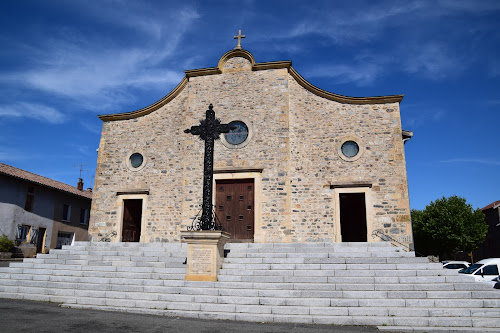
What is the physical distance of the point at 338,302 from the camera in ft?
23.1

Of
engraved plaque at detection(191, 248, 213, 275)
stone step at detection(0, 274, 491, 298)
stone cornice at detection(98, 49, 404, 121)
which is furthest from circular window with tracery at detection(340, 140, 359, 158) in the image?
engraved plaque at detection(191, 248, 213, 275)

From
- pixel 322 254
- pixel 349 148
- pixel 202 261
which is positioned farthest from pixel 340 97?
pixel 202 261

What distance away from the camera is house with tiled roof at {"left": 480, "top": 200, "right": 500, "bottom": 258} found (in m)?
29.5

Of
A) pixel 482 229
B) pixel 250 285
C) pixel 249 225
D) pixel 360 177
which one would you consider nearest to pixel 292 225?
pixel 249 225

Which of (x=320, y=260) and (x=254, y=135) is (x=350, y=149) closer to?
(x=254, y=135)

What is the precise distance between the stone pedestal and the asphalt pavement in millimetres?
1712

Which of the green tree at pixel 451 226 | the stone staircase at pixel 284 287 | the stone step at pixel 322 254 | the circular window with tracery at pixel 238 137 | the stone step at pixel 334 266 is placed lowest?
the stone staircase at pixel 284 287

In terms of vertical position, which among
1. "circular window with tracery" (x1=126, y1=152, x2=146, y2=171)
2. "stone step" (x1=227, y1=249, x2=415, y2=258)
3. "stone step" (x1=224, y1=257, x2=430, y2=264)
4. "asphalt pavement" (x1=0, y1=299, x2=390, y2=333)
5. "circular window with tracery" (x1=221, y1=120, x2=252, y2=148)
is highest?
"circular window with tracery" (x1=221, y1=120, x2=252, y2=148)

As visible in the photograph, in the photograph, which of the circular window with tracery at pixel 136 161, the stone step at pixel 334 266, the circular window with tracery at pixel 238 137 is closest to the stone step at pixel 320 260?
the stone step at pixel 334 266

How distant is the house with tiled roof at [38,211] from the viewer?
1873 cm

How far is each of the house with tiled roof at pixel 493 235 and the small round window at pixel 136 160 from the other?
28.7 metres

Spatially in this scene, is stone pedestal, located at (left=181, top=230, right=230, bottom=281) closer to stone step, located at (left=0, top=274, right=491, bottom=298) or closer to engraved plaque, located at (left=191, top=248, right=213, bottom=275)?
engraved plaque, located at (left=191, top=248, right=213, bottom=275)

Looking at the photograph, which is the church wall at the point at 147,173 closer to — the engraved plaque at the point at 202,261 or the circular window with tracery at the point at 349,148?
the engraved plaque at the point at 202,261

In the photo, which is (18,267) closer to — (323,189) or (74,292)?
(74,292)
